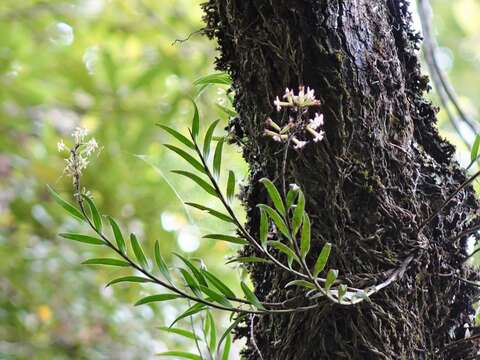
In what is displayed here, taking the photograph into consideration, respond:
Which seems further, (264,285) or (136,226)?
(136,226)

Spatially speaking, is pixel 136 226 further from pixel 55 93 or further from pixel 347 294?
pixel 347 294

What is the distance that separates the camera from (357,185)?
46cm

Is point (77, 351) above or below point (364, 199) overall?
above

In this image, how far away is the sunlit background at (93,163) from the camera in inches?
62.3

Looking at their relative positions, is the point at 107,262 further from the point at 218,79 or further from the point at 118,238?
the point at 218,79

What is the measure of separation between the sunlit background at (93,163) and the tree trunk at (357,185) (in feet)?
3.18

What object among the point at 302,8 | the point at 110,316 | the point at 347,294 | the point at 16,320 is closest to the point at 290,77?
the point at 302,8

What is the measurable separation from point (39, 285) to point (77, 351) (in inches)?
8.5

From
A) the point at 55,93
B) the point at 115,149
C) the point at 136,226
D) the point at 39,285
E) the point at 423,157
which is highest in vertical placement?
the point at 55,93

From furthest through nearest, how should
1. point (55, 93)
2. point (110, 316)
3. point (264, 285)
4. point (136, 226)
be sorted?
point (136, 226) → point (55, 93) → point (110, 316) → point (264, 285)

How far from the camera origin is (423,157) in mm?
503

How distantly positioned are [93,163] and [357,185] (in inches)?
55.3

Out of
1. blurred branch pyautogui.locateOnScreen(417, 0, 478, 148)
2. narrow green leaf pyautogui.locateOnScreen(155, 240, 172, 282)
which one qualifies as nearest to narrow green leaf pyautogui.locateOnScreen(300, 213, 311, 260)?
narrow green leaf pyautogui.locateOnScreen(155, 240, 172, 282)

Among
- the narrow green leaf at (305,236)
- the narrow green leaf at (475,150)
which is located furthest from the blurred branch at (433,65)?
the narrow green leaf at (305,236)
